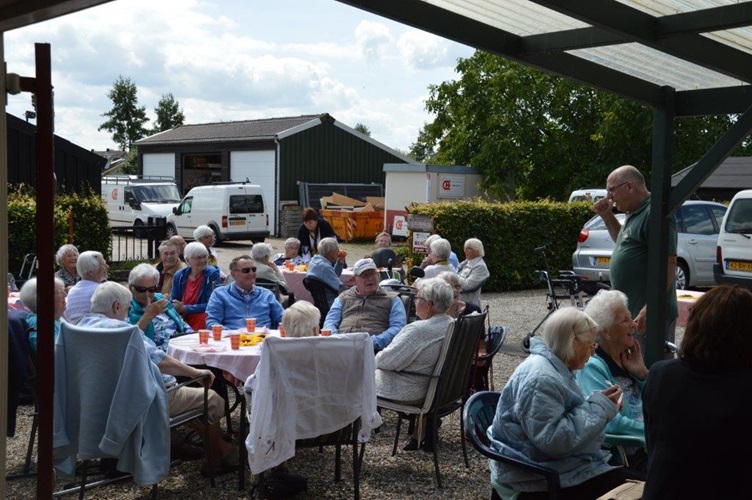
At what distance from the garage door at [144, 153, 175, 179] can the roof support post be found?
32.7 metres

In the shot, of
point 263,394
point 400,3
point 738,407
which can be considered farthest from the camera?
point 263,394

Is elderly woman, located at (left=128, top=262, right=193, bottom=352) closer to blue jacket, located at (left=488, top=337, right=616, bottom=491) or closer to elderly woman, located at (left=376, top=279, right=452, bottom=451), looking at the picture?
elderly woman, located at (left=376, top=279, right=452, bottom=451)

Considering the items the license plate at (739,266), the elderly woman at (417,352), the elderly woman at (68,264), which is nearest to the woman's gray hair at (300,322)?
the elderly woman at (417,352)

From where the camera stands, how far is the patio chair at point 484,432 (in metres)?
3.59

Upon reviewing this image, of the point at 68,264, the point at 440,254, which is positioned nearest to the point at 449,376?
the point at 440,254

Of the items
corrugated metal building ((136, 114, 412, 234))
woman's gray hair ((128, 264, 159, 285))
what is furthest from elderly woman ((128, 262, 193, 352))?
corrugated metal building ((136, 114, 412, 234))

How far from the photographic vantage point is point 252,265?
6867mm

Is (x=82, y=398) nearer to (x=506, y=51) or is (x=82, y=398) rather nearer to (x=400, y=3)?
(x=400, y=3)

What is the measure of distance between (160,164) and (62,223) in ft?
77.2

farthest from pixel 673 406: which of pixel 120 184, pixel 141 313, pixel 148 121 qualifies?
pixel 148 121

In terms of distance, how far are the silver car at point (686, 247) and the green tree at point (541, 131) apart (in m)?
14.5

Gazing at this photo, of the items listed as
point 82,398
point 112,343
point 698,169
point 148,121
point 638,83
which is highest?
point 148,121

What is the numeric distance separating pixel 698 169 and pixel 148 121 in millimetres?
76147

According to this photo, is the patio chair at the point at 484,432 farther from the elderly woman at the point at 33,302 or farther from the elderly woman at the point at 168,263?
the elderly woman at the point at 168,263
